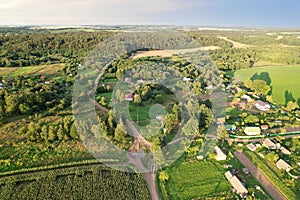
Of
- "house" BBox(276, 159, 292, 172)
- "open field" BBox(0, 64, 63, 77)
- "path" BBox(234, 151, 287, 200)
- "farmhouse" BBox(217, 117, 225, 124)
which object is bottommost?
"path" BBox(234, 151, 287, 200)

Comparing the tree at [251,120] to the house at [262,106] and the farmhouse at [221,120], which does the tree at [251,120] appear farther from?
the house at [262,106]

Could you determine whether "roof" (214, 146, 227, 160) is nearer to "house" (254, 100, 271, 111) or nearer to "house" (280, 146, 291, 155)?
"house" (280, 146, 291, 155)

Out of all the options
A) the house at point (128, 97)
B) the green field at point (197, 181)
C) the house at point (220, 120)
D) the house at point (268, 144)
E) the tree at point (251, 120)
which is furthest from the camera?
the house at point (128, 97)

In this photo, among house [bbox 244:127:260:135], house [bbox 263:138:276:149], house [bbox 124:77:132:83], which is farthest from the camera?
house [bbox 124:77:132:83]

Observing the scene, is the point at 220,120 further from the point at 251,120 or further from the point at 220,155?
the point at 220,155

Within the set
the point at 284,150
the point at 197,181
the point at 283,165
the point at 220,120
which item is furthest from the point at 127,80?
the point at 283,165

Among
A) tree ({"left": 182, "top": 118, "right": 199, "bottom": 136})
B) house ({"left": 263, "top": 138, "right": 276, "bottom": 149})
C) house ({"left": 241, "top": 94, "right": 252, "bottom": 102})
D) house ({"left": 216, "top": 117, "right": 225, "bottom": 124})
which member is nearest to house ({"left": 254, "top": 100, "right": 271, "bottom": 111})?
house ({"left": 241, "top": 94, "right": 252, "bottom": 102})

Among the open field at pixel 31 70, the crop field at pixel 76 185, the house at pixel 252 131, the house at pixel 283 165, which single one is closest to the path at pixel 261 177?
the house at pixel 283 165
